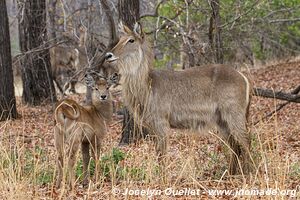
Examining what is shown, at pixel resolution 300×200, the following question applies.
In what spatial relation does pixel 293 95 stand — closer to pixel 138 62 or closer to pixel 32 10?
pixel 138 62

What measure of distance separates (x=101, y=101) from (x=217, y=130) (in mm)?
1496

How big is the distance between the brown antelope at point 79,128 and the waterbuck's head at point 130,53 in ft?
1.49

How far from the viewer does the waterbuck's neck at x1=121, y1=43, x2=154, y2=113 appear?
24.0 ft

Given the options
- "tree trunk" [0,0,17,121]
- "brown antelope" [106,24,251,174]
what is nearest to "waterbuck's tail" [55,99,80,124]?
"brown antelope" [106,24,251,174]

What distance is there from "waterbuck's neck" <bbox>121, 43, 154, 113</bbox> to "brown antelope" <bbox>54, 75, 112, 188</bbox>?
321mm

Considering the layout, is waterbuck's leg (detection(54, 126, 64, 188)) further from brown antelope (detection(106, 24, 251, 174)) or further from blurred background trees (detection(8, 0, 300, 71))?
blurred background trees (detection(8, 0, 300, 71))

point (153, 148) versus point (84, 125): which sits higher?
point (84, 125)

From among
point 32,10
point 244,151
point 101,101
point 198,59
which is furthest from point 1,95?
point 244,151

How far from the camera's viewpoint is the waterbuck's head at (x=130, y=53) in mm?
7379

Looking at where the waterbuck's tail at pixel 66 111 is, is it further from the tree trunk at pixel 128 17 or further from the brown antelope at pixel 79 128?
the tree trunk at pixel 128 17

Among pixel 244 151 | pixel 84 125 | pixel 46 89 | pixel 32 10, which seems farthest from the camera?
pixel 46 89

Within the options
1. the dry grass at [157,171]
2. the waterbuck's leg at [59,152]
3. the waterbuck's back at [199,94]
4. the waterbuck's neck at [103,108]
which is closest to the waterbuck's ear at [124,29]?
the waterbuck's back at [199,94]

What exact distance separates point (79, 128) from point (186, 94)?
1463 millimetres

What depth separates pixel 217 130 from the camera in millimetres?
7527
